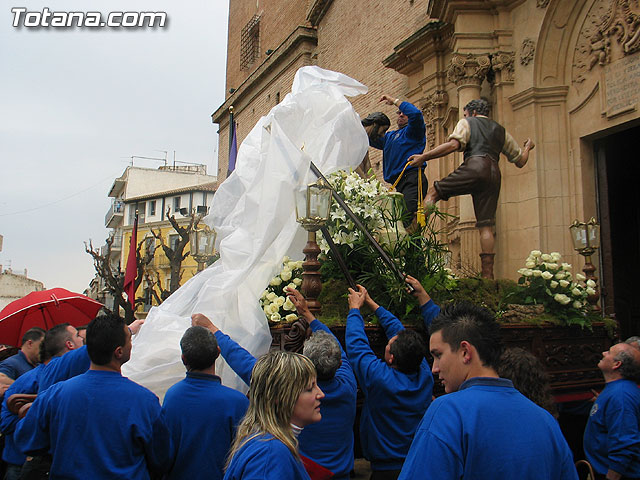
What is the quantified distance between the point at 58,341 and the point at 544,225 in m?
7.60

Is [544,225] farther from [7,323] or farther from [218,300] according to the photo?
[7,323]

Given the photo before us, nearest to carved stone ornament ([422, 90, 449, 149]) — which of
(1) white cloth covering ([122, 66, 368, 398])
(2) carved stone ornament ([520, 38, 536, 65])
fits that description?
(2) carved stone ornament ([520, 38, 536, 65])

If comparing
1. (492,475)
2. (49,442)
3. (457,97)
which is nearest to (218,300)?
(49,442)

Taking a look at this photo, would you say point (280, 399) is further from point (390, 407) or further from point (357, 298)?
point (357, 298)

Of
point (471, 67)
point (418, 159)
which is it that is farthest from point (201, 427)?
point (471, 67)

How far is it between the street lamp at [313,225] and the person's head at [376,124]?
2.49 meters

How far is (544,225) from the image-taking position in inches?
371

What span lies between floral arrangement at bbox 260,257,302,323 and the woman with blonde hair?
2.17 meters

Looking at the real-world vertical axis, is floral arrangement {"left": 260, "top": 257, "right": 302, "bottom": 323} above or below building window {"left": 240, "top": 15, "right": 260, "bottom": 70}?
below

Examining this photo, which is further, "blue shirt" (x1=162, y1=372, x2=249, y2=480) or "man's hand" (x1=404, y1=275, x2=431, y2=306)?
"man's hand" (x1=404, y1=275, x2=431, y2=306)

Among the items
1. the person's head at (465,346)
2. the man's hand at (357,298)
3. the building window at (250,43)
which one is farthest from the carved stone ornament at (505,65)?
the building window at (250,43)

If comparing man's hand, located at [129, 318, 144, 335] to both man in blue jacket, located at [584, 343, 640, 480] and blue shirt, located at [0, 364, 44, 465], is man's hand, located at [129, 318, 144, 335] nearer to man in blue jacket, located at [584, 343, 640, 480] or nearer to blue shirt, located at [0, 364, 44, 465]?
blue shirt, located at [0, 364, 44, 465]

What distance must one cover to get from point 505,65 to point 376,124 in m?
4.39

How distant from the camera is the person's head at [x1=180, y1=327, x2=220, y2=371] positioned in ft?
10.9
